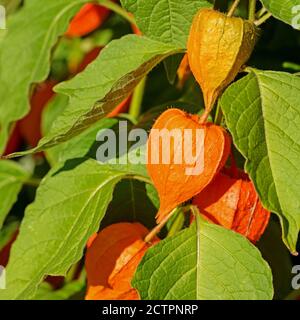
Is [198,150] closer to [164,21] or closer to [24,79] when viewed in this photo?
[164,21]

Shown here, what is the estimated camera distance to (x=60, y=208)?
1420 mm

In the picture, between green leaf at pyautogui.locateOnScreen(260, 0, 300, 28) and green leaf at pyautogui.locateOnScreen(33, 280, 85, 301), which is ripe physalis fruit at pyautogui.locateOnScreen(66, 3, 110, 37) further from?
green leaf at pyautogui.locateOnScreen(260, 0, 300, 28)

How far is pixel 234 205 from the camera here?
1241 millimetres

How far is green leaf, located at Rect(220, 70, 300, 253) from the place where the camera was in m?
1.15

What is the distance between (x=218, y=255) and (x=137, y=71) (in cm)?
27

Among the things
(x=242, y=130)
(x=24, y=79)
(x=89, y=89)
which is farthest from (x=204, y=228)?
(x=24, y=79)

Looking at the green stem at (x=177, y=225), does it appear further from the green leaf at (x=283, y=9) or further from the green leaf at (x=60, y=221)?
the green leaf at (x=283, y=9)

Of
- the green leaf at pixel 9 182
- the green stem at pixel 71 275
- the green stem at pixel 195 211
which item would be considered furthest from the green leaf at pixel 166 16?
the green stem at pixel 71 275

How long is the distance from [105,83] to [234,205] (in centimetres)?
27

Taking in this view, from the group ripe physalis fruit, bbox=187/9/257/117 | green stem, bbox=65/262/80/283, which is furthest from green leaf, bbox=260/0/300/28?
green stem, bbox=65/262/80/283

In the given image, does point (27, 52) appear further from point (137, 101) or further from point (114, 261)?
point (114, 261)

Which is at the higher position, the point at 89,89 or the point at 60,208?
the point at 89,89

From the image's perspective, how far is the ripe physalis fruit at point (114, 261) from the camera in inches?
51.4

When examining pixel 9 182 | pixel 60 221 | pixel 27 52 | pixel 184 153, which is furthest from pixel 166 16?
pixel 9 182
